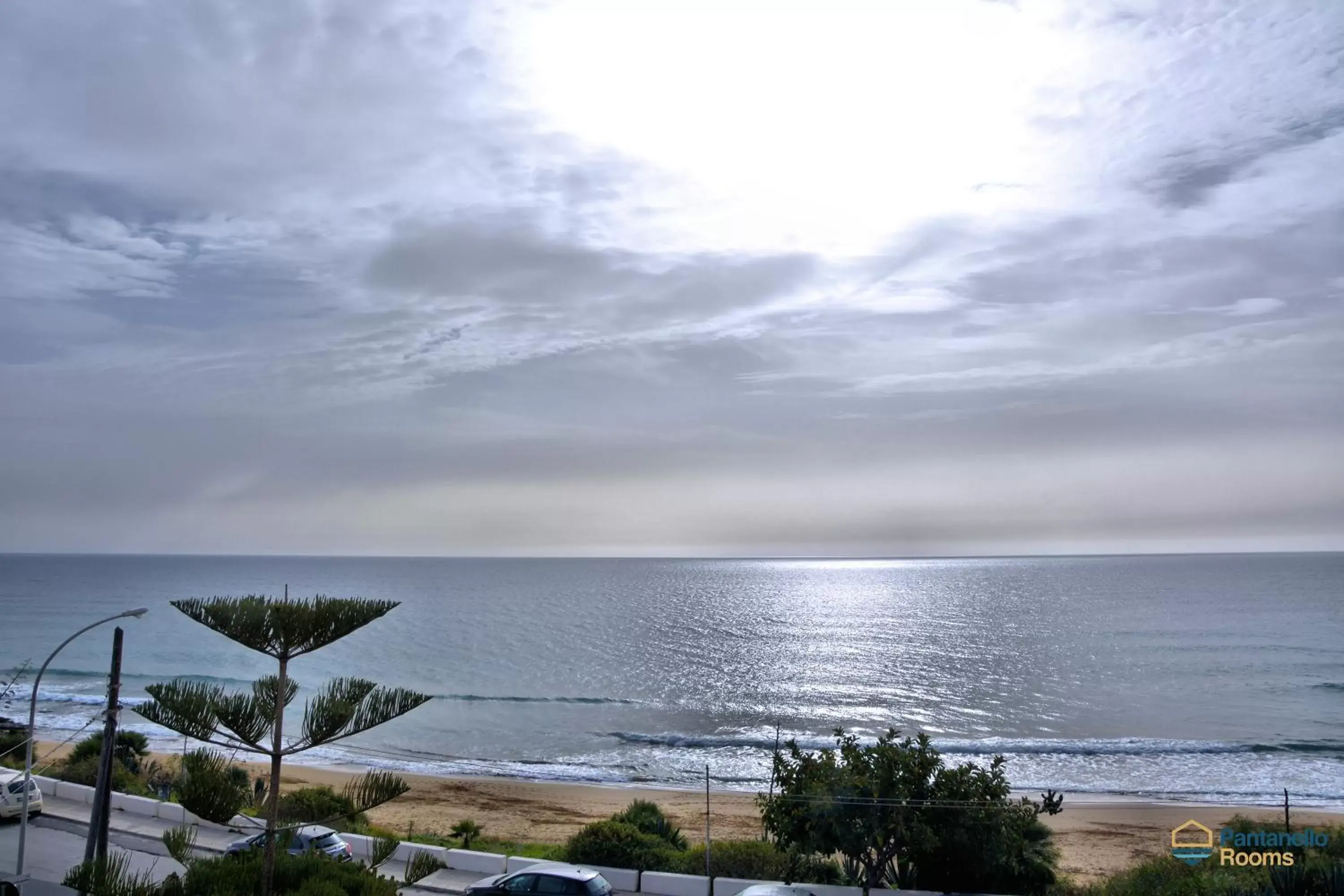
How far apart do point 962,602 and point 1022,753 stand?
88.8 m

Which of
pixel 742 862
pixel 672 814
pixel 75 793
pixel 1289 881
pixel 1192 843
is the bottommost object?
pixel 672 814

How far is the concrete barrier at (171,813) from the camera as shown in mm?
22047

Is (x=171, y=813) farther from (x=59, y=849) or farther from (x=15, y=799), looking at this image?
(x=15, y=799)

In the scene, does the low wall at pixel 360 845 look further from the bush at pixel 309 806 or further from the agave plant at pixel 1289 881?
the agave plant at pixel 1289 881

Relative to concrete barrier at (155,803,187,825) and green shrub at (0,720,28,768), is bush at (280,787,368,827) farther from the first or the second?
green shrub at (0,720,28,768)

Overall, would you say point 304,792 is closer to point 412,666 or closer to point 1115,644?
point 412,666

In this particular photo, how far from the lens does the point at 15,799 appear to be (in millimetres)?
21438

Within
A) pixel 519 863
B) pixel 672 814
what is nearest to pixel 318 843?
pixel 519 863

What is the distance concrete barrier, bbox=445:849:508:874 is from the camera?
18.3 metres

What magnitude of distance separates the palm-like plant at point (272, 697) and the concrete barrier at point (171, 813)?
13673 millimetres

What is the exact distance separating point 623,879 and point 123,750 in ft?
73.6

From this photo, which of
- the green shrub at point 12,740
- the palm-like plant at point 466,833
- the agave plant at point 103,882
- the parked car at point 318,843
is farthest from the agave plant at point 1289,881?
the green shrub at point 12,740

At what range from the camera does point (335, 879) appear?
11.3 metres

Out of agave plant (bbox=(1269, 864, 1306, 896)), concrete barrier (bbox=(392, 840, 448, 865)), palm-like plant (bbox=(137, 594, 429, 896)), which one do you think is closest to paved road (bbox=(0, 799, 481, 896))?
concrete barrier (bbox=(392, 840, 448, 865))
